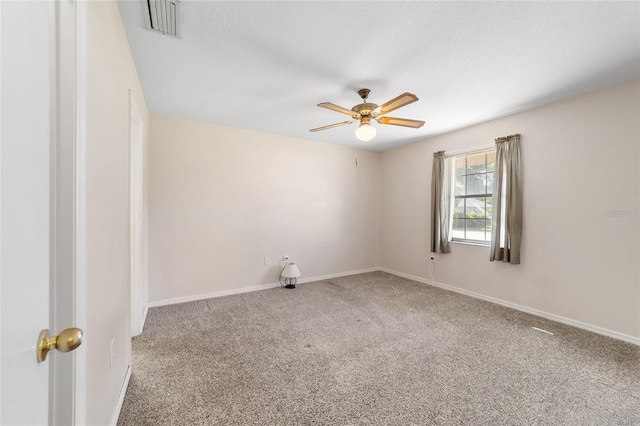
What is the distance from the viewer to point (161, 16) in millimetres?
1650

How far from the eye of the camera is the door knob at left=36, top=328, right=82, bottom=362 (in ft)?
1.88

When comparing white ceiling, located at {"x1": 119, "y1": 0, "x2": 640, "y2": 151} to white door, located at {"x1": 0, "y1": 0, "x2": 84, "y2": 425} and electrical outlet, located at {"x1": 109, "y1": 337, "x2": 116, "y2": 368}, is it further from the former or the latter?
electrical outlet, located at {"x1": 109, "y1": 337, "x2": 116, "y2": 368}

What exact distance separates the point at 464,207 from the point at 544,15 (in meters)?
2.77

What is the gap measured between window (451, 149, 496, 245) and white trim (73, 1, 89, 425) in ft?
13.9

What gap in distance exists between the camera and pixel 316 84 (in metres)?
2.50

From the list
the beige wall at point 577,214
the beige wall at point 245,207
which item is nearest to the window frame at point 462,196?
the beige wall at point 577,214

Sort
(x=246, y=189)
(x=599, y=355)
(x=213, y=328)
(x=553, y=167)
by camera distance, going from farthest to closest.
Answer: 1. (x=246, y=189)
2. (x=553, y=167)
3. (x=213, y=328)
4. (x=599, y=355)

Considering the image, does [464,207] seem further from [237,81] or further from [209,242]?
[209,242]

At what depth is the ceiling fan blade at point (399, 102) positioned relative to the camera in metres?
2.10

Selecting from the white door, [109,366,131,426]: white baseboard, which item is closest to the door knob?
the white door

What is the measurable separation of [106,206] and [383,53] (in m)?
2.17

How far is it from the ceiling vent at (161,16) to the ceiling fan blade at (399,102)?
1705 mm

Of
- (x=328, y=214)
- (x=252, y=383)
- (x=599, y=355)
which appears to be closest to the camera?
(x=252, y=383)

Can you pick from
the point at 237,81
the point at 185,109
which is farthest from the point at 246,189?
the point at 237,81
